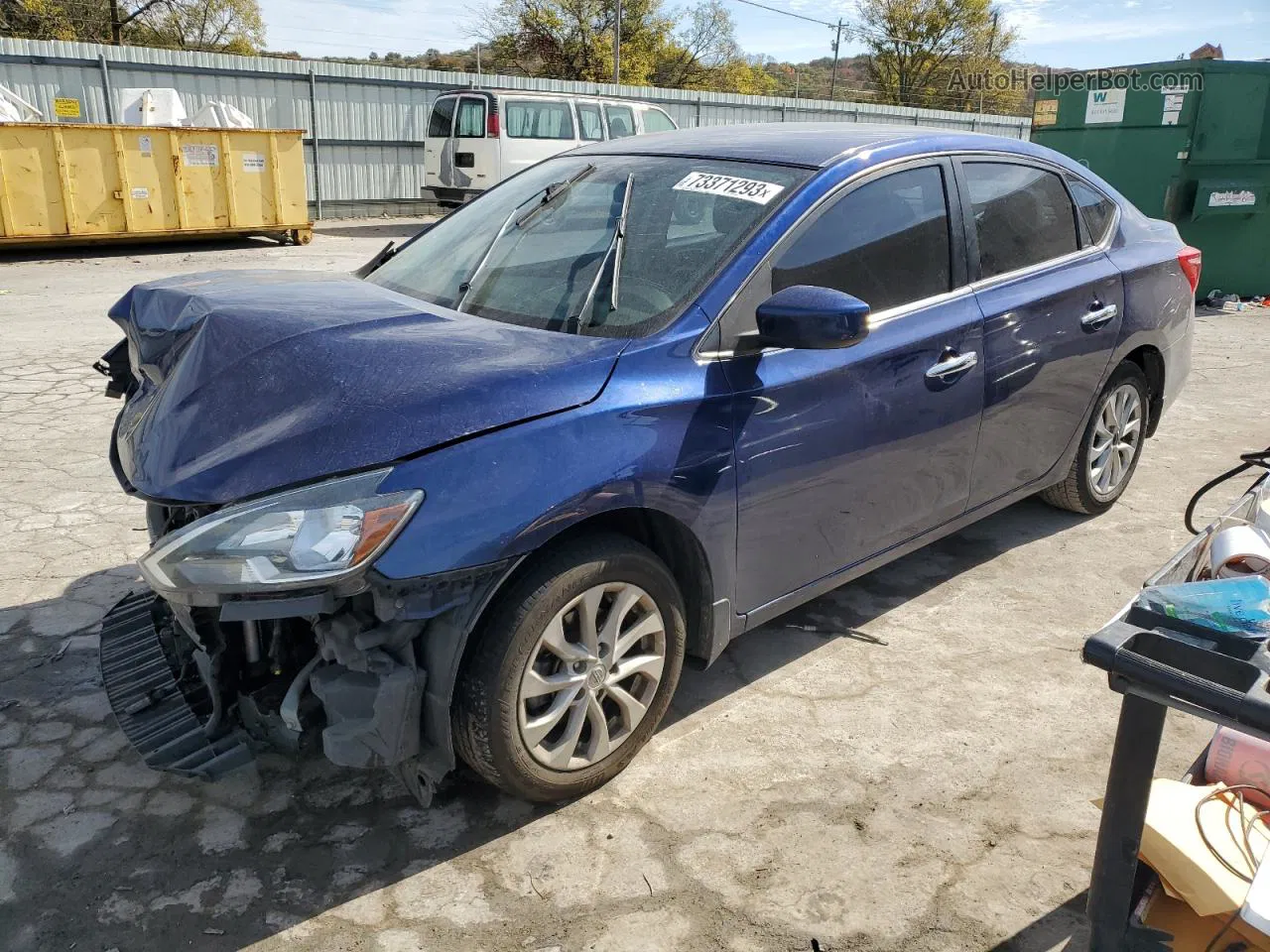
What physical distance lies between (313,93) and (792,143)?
668 inches

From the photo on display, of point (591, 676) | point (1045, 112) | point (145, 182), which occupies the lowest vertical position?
point (591, 676)

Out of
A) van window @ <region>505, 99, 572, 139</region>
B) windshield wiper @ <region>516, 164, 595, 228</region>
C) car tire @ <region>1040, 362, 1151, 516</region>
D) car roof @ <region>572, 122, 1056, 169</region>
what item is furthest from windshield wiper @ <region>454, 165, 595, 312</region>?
van window @ <region>505, 99, 572, 139</region>

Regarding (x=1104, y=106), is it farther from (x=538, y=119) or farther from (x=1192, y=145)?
(x=538, y=119)

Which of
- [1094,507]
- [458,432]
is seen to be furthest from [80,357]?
[1094,507]

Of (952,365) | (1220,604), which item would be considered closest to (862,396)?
(952,365)

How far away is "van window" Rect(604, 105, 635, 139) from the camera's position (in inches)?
637

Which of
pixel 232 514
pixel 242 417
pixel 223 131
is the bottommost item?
pixel 232 514

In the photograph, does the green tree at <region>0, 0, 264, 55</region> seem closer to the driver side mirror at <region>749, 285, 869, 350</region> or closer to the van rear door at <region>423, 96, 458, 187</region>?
the van rear door at <region>423, 96, 458, 187</region>

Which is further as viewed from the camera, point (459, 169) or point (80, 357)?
point (459, 169)

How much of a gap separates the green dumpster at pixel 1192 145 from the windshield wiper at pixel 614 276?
30.5 feet

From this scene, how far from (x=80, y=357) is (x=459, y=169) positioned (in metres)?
9.27

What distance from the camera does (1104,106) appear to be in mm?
10805

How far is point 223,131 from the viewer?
44.1 feet

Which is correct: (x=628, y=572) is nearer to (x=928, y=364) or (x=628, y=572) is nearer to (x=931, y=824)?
(x=931, y=824)
